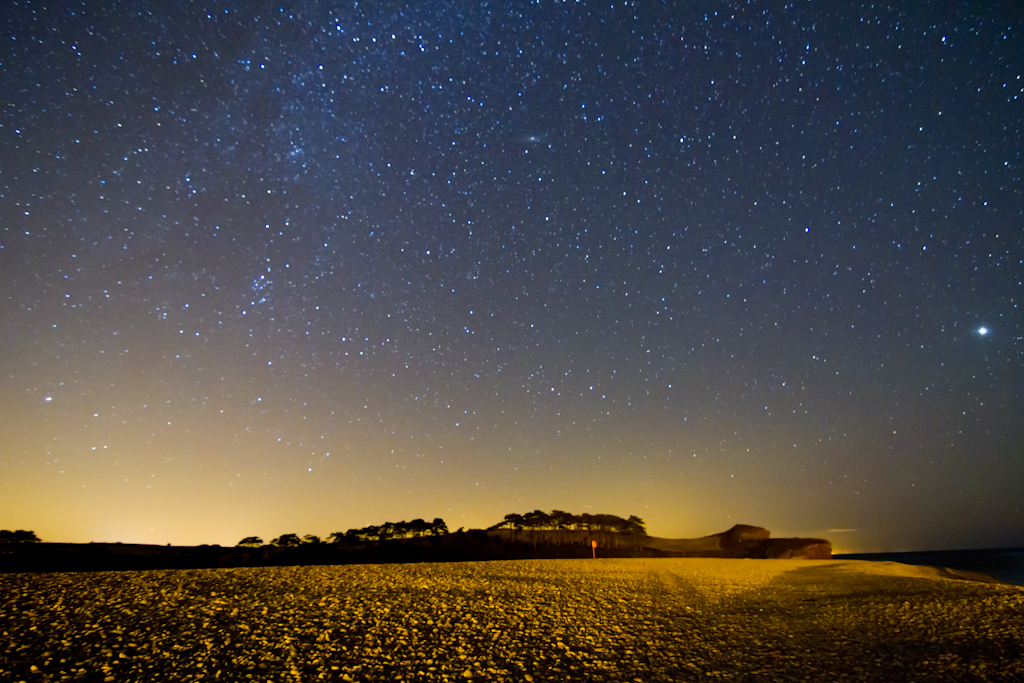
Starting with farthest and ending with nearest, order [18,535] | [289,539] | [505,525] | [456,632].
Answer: [505,525] < [289,539] < [18,535] < [456,632]

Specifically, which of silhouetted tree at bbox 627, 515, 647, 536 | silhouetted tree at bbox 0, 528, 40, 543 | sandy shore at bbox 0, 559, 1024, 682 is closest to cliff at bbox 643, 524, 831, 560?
silhouetted tree at bbox 627, 515, 647, 536

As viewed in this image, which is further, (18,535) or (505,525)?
(505,525)

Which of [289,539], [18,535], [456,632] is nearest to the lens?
[456,632]

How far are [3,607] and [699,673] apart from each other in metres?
14.4

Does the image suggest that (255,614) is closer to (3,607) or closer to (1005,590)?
(3,607)

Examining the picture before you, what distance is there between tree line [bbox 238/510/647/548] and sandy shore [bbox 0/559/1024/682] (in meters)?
33.6

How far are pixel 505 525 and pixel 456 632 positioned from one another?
54762 mm

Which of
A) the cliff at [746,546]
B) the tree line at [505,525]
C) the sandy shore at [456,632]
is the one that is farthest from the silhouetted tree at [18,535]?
the cliff at [746,546]

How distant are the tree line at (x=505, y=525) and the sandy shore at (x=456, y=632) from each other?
33611 mm

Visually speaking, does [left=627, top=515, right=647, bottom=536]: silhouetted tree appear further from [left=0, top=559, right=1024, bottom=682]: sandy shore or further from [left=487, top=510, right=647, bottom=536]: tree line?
[left=0, top=559, right=1024, bottom=682]: sandy shore

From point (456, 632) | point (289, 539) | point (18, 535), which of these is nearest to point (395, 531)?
point (289, 539)

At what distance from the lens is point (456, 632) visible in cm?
1097

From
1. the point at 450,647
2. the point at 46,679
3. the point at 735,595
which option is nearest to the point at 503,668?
the point at 450,647

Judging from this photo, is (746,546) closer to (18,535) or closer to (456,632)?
(456,632)
